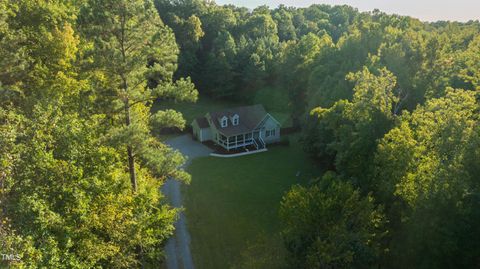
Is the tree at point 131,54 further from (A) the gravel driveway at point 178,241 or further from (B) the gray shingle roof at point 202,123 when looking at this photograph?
(B) the gray shingle roof at point 202,123

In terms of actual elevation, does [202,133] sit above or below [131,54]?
below

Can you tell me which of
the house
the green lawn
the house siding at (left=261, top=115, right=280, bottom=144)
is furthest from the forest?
the house siding at (left=261, top=115, right=280, bottom=144)

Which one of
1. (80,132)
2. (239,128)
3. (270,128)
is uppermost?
(80,132)

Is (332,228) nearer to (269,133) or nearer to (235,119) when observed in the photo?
(235,119)

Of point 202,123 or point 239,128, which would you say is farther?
point 202,123

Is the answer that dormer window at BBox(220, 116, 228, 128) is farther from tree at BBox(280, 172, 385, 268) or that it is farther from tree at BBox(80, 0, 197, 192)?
tree at BBox(80, 0, 197, 192)

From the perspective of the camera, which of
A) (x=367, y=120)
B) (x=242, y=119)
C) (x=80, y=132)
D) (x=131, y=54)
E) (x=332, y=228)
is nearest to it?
A: (x=80, y=132)

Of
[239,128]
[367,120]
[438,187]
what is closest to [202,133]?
[239,128]

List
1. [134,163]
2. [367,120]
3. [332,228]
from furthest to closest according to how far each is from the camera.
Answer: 1. [367,120]
2. [134,163]
3. [332,228]
